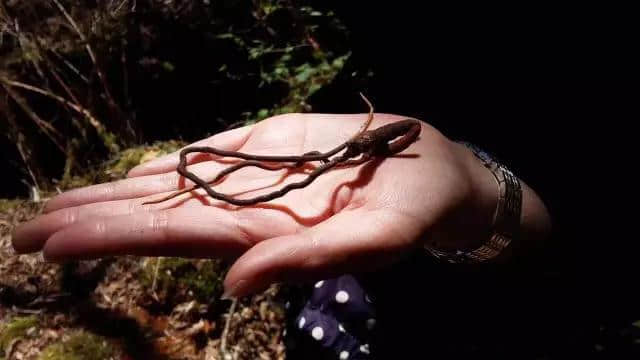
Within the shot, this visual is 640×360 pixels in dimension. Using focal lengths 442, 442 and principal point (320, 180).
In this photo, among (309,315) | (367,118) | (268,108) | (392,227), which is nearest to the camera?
(392,227)

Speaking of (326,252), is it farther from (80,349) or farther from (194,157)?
(80,349)

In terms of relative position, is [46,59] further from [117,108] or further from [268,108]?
[268,108]

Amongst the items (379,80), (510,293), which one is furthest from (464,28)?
(510,293)

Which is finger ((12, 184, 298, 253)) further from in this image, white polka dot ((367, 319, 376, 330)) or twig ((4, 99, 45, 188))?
twig ((4, 99, 45, 188))

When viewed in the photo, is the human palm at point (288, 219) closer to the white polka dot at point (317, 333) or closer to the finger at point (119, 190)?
the finger at point (119, 190)

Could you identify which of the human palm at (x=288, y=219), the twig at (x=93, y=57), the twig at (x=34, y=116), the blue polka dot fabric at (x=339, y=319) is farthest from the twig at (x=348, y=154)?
the twig at (x=34, y=116)

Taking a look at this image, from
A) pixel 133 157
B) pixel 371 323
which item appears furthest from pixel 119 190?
pixel 133 157
